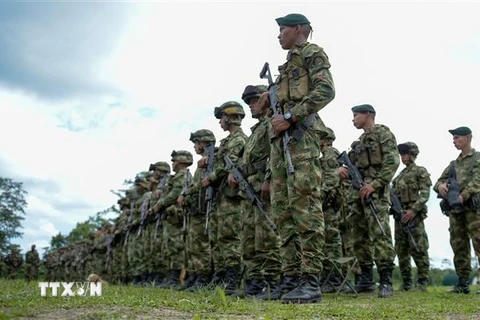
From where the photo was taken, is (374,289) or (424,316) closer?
(424,316)

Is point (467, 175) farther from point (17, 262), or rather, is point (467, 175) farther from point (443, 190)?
point (17, 262)

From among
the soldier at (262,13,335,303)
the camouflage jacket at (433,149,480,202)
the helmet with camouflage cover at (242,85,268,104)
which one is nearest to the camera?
the soldier at (262,13,335,303)

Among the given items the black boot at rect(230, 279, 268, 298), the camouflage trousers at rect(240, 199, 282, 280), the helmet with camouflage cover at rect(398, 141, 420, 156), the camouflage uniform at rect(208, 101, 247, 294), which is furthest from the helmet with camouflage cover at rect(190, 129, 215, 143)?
the black boot at rect(230, 279, 268, 298)

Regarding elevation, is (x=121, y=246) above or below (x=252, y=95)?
below

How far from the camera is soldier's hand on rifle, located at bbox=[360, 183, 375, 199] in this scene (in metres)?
7.05

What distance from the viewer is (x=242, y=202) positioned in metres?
7.16

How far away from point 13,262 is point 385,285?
91.0 feet

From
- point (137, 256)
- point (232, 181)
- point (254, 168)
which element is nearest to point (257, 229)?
point (254, 168)

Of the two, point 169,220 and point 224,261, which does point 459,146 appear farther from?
point 169,220

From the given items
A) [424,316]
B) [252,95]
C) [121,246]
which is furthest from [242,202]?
[121,246]

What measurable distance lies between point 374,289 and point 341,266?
63cm

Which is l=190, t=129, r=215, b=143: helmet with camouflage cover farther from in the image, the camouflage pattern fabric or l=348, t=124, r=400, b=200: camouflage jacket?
the camouflage pattern fabric

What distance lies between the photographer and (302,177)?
5.23 metres

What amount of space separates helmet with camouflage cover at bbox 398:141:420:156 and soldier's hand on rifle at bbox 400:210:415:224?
3.86 ft
